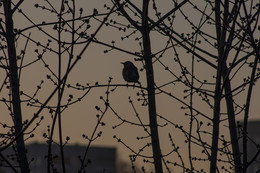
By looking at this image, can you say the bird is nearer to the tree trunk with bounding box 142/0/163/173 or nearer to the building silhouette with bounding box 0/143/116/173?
the tree trunk with bounding box 142/0/163/173

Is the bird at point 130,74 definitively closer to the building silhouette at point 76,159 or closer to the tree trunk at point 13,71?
the tree trunk at point 13,71

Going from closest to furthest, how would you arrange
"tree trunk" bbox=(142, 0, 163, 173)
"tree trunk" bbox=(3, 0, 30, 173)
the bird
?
"tree trunk" bbox=(3, 0, 30, 173), "tree trunk" bbox=(142, 0, 163, 173), the bird

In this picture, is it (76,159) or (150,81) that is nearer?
(150,81)

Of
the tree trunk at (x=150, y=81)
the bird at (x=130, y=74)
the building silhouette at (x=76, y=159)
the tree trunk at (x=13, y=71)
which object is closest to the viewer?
the tree trunk at (x=13, y=71)

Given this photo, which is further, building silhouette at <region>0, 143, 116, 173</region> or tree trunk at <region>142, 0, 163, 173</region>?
building silhouette at <region>0, 143, 116, 173</region>

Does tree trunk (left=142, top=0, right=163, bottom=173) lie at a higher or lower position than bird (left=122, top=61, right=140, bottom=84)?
lower

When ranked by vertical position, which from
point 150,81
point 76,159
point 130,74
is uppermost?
point 76,159

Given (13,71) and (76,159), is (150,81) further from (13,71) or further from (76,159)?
(76,159)

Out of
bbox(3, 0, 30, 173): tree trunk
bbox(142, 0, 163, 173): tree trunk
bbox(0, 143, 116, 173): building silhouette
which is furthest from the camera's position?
bbox(0, 143, 116, 173): building silhouette

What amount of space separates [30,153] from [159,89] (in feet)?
264

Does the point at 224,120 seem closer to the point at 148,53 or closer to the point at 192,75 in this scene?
the point at 192,75

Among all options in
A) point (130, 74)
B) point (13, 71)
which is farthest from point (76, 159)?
point (13, 71)

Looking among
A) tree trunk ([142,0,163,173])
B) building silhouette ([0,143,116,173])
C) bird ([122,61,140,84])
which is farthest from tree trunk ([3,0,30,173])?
building silhouette ([0,143,116,173])

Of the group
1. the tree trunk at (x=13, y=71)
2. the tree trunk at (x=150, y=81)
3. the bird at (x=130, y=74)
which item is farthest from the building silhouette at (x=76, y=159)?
the tree trunk at (x=150, y=81)
